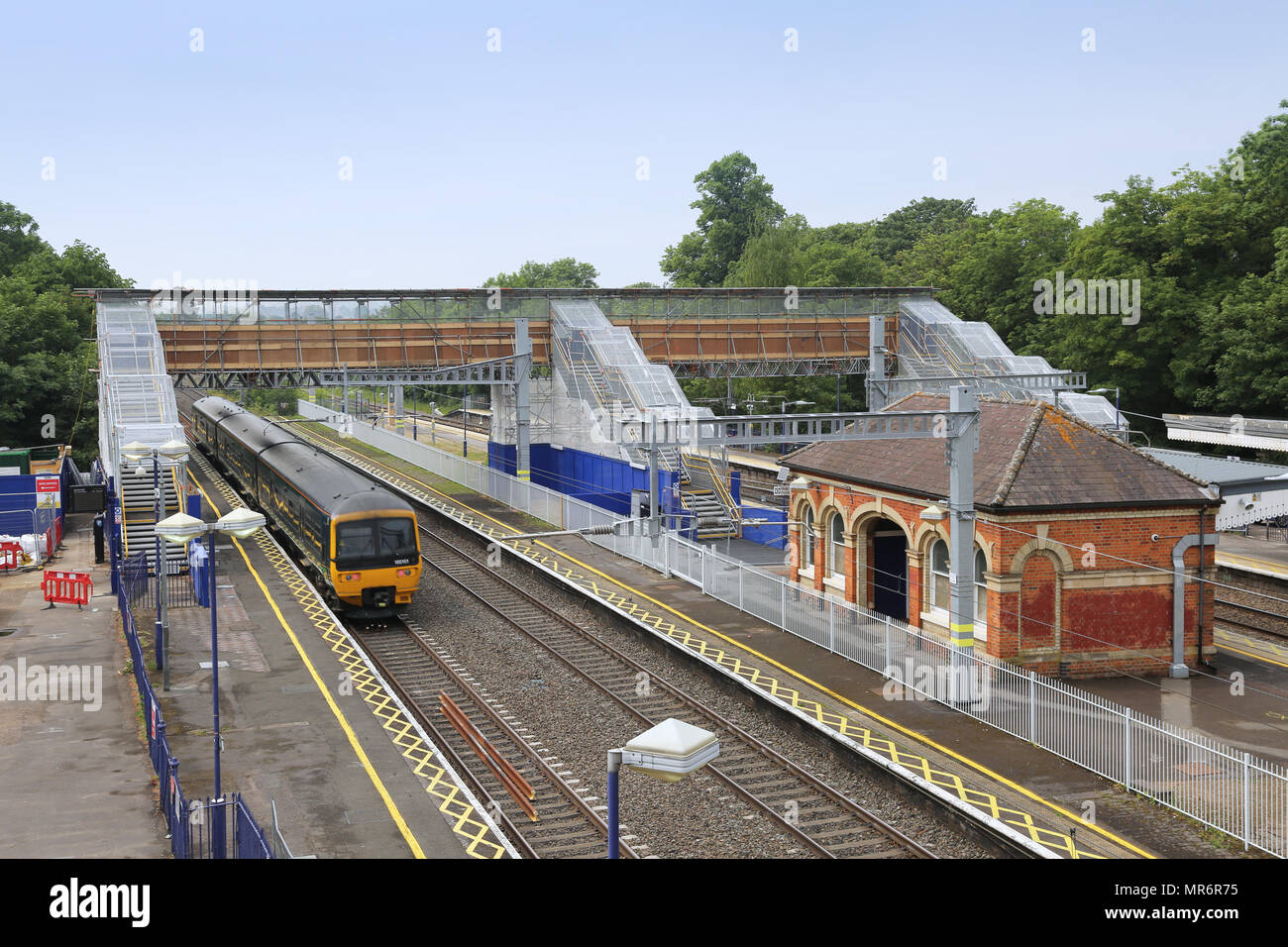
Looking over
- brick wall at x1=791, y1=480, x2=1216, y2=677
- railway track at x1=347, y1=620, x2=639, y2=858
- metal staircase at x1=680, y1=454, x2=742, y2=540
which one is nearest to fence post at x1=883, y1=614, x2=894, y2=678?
brick wall at x1=791, y1=480, x2=1216, y2=677

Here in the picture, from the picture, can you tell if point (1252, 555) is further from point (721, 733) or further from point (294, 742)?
point (294, 742)

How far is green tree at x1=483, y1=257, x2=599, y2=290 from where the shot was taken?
405 ft

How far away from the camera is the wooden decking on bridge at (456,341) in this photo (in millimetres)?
49719

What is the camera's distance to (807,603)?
88.7 feet

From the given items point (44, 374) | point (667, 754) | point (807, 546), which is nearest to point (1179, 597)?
point (807, 546)

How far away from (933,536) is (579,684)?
837 centimetres

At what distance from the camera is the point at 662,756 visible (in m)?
10.5

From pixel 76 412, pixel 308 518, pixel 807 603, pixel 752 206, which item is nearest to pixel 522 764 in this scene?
pixel 807 603

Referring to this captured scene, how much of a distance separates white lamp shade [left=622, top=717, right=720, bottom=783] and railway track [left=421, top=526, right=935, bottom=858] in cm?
677

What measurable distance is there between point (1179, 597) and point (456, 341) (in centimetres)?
3616

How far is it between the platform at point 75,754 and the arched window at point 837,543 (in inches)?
662

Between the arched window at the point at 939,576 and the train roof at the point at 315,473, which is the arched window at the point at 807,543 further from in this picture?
the train roof at the point at 315,473

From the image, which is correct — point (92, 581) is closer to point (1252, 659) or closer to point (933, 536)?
point (933, 536)

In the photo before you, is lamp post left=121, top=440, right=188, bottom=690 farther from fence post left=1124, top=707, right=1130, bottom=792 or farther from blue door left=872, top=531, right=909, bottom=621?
fence post left=1124, top=707, right=1130, bottom=792
